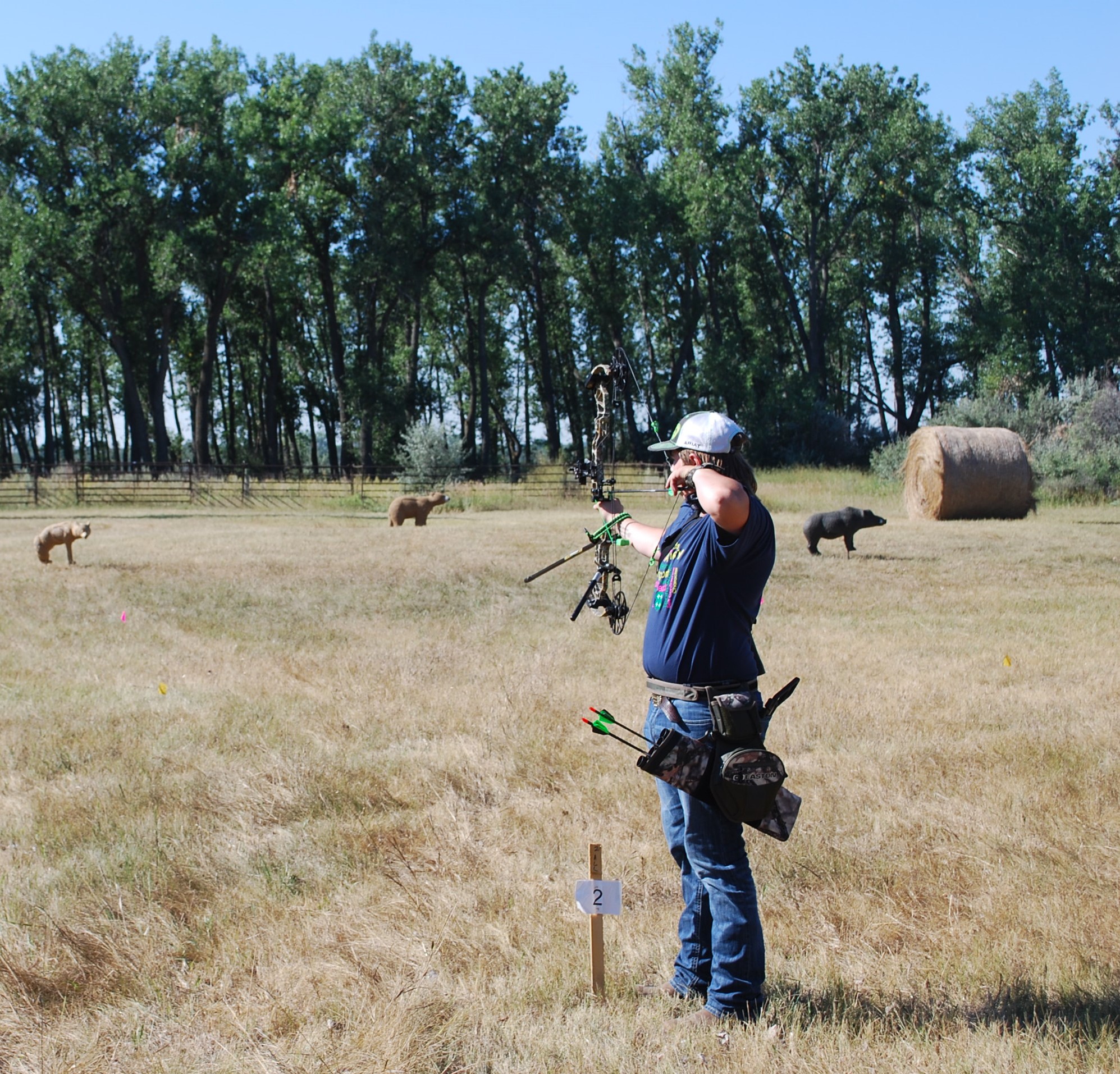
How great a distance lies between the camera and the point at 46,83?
42.5 metres

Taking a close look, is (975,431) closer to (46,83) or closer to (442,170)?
(442,170)

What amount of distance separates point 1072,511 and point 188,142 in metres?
35.2

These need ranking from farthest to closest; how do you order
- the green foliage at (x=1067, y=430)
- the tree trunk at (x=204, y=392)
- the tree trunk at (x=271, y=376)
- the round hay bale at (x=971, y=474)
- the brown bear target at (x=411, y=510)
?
the tree trunk at (x=271, y=376), the tree trunk at (x=204, y=392), the green foliage at (x=1067, y=430), the brown bear target at (x=411, y=510), the round hay bale at (x=971, y=474)

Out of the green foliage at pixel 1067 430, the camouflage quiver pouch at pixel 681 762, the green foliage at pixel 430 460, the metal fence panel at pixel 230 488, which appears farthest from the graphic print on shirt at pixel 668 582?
the green foliage at pixel 430 460

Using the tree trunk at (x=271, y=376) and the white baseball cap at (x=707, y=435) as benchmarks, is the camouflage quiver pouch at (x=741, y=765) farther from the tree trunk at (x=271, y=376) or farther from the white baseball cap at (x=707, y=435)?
the tree trunk at (x=271, y=376)

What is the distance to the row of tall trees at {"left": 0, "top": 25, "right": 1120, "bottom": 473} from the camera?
145 ft

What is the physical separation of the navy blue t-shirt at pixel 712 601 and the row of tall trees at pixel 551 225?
36.0m

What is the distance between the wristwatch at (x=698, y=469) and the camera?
3877 millimetres

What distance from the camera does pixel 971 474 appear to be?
77.2 ft

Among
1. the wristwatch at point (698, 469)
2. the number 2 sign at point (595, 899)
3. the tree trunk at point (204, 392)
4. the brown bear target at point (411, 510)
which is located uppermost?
the tree trunk at point (204, 392)

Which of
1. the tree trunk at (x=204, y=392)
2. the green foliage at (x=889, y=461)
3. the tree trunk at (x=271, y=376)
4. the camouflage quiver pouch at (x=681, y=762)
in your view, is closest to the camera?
the camouflage quiver pouch at (x=681, y=762)

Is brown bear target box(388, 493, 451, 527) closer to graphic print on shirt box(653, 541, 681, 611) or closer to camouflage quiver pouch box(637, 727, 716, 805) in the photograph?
graphic print on shirt box(653, 541, 681, 611)

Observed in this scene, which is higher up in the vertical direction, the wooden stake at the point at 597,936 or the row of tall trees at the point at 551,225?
the row of tall trees at the point at 551,225

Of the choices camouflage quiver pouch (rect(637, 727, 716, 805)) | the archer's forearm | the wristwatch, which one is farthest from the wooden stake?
the wristwatch
